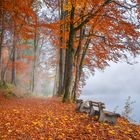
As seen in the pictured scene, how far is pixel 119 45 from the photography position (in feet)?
67.4

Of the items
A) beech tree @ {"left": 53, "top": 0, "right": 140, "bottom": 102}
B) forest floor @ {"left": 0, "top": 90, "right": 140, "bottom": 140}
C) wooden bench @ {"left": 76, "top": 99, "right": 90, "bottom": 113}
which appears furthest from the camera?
beech tree @ {"left": 53, "top": 0, "right": 140, "bottom": 102}

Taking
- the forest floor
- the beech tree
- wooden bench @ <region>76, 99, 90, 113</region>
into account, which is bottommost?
the forest floor

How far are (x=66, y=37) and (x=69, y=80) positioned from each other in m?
8.31

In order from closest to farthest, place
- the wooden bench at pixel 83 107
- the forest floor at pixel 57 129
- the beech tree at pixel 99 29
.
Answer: the forest floor at pixel 57 129 → the wooden bench at pixel 83 107 → the beech tree at pixel 99 29

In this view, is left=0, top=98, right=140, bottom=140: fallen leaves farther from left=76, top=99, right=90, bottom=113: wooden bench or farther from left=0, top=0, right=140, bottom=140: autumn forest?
left=76, top=99, right=90, bottom=113: wooden bench

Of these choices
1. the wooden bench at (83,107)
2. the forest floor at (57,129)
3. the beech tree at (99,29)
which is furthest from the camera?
the beech tree at (99,29)

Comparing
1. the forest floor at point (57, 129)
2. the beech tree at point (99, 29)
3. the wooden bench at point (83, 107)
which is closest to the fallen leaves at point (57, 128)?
the forest floor at point (57, 129)

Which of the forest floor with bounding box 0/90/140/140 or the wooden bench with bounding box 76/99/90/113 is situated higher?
the wooden bench with bounding box 76/99/90/113

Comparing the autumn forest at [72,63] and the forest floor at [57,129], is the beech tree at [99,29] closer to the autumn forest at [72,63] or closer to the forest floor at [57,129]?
the autumn forest at [72,63]

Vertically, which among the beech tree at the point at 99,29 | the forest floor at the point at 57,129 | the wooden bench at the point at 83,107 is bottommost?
the forest floor at the point at 57,129

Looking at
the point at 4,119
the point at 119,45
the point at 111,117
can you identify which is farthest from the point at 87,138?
the point at 119,45

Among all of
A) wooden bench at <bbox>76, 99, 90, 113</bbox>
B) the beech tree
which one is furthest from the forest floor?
the beech tree

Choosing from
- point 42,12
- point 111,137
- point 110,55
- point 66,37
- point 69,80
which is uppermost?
point 42,12

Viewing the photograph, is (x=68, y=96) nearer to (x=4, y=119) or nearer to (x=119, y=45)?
(x=119, y=45)
